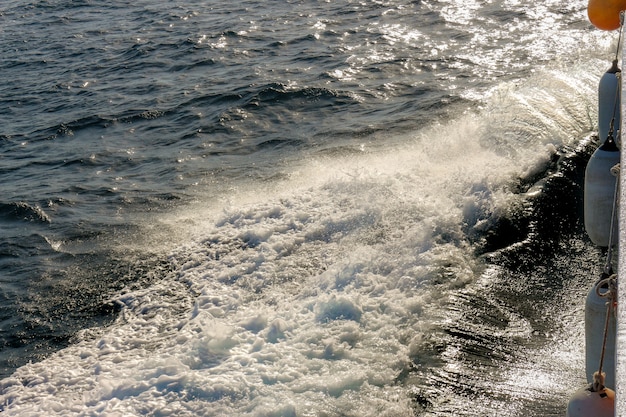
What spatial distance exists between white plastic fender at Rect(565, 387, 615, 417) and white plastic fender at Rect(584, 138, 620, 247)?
1.51 m

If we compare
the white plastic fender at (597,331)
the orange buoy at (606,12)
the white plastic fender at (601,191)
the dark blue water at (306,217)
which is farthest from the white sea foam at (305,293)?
the orange buoy at (606,12)

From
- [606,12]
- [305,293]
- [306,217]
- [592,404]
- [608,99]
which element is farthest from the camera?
[306,217]

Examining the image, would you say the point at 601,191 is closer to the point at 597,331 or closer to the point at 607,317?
the point at 597,331

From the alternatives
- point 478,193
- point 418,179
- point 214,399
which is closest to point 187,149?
point 418,179

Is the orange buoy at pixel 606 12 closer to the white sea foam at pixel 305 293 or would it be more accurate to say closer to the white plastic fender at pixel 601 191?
the white plastic fender at pixel 601 191

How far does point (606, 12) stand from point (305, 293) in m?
4.22

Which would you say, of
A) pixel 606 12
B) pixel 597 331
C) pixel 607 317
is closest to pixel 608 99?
pixel 606 12

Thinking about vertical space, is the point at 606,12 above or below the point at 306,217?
above

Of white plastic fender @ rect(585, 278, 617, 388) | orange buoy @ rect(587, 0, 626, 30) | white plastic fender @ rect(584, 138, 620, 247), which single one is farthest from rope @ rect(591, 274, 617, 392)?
orange buoy @ rect(587, 0, 626, 30)

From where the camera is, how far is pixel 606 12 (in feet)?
18.2

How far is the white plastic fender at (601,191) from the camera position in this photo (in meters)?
4.41

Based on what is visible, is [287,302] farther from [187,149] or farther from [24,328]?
[187,149]

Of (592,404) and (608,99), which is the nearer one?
(592,404)

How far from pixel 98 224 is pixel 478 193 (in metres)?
5.52
